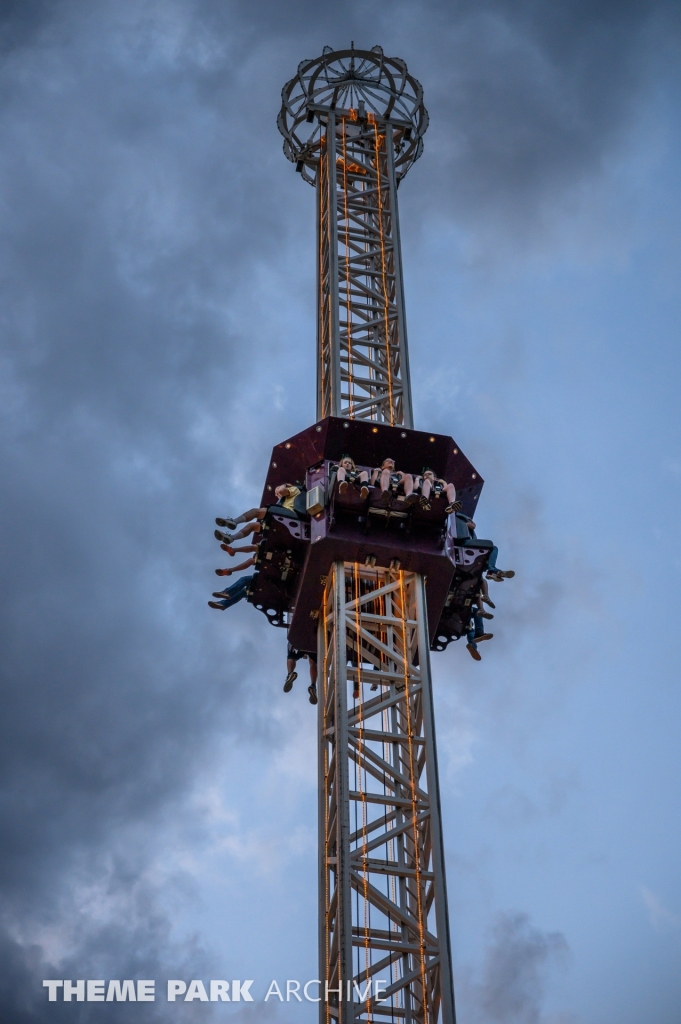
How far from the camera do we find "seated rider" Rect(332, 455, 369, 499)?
32844 millimetres

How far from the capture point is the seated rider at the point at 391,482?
33.0 m

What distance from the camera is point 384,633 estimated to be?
108 feet

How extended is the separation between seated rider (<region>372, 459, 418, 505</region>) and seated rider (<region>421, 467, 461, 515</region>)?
0.24m

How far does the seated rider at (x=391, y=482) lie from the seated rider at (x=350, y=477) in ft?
0.90

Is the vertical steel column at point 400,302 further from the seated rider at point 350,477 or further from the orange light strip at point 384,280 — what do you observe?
the seated rider at point 350,477

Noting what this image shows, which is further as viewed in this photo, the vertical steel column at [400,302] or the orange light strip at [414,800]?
the vertical steel column at [400,302]

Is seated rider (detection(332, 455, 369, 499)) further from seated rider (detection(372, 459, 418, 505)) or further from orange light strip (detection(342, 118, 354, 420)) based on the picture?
orange light strip (detection(342, 118, 354, 420))

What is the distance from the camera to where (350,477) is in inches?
1297

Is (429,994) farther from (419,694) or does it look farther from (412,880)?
(419,694)

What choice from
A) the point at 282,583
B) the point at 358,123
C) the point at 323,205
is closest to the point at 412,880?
the point at 282,583

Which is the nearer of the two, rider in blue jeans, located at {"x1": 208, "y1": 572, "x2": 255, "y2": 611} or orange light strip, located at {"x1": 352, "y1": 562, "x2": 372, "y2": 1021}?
orange light strip, located at {"x1": 352, "y1": 562, "x2": 372, "y2": 1021}

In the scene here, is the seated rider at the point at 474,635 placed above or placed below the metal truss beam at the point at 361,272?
below

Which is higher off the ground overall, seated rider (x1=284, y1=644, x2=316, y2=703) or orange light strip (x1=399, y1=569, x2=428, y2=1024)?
seated rider (x1=284, y1=644, x2=316, y2=703)

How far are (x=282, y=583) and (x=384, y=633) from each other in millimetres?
2978
